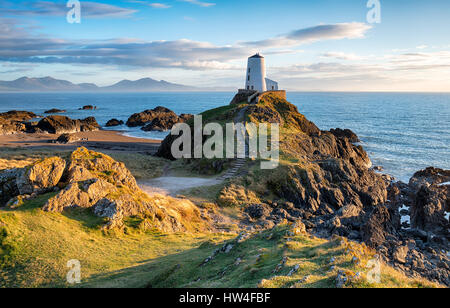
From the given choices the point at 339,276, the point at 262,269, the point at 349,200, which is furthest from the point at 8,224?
the point at 349,200

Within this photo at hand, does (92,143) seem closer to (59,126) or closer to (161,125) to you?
(59,126)

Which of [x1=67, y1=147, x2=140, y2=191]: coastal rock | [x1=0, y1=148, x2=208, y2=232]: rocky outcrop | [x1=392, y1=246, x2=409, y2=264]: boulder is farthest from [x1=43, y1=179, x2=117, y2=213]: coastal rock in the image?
[x1=392, y1=246, x2=409, y2=264]: boulder

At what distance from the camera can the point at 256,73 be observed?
73.1 metres

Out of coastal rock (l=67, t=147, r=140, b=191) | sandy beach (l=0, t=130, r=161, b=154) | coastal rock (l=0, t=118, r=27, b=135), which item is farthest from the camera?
coastal rock (l=0, t=118, r=27, b=135)

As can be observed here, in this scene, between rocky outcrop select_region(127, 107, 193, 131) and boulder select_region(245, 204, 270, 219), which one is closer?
boulder select_region(245, 204, 270, 219)

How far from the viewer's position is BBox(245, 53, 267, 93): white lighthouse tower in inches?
2852

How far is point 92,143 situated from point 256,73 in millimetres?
41811

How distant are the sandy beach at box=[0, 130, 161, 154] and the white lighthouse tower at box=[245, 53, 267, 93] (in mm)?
26679

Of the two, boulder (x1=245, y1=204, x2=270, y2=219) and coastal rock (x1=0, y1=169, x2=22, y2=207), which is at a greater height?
coastal rock (x1=0, y1=169, x2=22, y2=207)

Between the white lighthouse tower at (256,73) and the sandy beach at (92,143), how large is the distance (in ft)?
87.5

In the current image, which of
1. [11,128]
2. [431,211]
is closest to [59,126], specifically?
[11,128]

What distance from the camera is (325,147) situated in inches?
2281

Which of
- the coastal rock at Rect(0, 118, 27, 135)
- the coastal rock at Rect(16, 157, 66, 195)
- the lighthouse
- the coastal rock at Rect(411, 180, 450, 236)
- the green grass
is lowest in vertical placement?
the coastal rock at Rect(411, 180, 450, 236)

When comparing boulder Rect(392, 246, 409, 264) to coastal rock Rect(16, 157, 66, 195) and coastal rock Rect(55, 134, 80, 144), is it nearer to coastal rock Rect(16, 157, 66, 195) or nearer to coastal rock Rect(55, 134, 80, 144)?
coastal rock Rect(16, 157, 66, 195)
